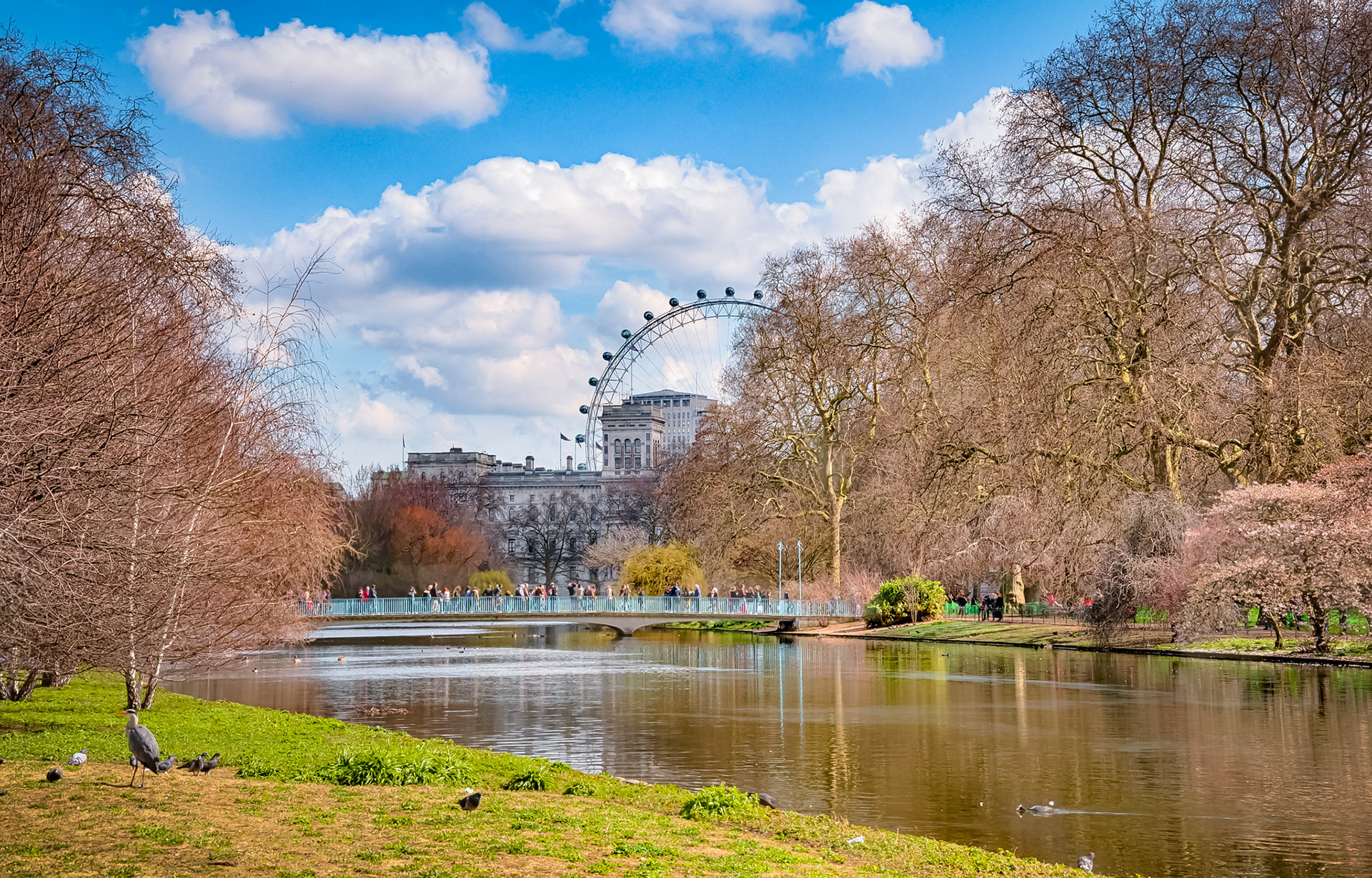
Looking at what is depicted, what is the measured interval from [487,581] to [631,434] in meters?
96.6

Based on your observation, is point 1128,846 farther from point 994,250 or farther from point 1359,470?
point 994,250

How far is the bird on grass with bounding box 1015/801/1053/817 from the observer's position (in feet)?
44.1

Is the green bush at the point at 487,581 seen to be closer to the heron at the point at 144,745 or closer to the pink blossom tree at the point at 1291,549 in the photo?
the pink blossom tree at the point at 1291,549

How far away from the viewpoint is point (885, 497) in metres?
49.5

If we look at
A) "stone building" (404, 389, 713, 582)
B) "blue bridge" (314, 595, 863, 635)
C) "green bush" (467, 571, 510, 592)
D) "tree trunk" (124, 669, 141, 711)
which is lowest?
"blue bridge" (314, 595, 863, 635)

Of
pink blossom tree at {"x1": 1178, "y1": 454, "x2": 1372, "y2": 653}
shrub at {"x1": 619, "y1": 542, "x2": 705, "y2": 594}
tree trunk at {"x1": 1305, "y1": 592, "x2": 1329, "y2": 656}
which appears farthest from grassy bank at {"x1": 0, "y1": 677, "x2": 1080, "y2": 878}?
shrub at {"x1": 619, "y1": 542, "x2": 705, "y2": 594}

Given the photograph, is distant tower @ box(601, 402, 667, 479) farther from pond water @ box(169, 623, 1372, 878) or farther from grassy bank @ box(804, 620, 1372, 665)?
pond water @ box(169, 623, 1372, 878)

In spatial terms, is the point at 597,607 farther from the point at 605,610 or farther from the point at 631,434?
the point at 631,434

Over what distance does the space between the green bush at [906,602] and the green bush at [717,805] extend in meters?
38.6

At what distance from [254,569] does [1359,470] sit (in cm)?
2277

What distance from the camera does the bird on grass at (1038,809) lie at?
44.1 feet

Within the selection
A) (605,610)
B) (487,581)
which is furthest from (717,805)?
(487,581)

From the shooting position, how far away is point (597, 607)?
59.8m

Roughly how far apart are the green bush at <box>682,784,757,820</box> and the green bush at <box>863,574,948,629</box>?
38.6 meters
